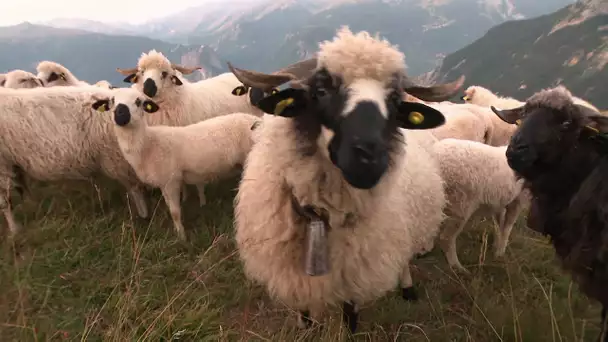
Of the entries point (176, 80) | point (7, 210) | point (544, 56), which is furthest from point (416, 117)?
point (544, 56)

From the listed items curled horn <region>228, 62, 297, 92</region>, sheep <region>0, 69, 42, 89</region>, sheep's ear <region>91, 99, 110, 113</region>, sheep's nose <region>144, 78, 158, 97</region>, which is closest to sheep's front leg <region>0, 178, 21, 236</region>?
sheep's ear <region>91, 99, 110, 113</region>

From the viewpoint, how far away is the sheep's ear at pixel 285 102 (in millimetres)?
1906

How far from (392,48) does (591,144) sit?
5.82 ft

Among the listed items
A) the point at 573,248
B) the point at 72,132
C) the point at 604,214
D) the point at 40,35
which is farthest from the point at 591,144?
the point at 40,35

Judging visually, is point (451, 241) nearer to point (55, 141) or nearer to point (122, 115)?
point (122, 115)

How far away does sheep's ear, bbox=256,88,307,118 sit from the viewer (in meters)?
1.91

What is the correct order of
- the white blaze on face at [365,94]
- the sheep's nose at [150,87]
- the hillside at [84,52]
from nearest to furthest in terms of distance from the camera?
the white blaze on face at [365,94], the sheep's nose at [150,87], the hillside at [84,52]

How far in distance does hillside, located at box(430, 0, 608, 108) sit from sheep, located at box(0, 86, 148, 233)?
2349 inches

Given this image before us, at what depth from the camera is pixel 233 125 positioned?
4.58 metres

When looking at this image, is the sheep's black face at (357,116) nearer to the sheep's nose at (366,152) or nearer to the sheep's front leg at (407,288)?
the sheep's nose at (366,152)

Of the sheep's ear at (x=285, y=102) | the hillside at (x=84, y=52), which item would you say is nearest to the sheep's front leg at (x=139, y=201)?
the sheep's ear at (x=285, y=102)

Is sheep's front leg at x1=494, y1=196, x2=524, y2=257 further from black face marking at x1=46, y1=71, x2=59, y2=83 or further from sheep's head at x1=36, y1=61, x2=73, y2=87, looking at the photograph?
black face marking at x1=46, y1=71, x2=59, y2=83

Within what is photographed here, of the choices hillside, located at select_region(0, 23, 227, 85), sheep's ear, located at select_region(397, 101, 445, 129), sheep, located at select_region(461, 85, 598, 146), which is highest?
sheep's ear, located at select_region(397, 101, 445, 129)

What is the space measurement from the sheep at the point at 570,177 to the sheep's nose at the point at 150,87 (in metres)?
4.59
